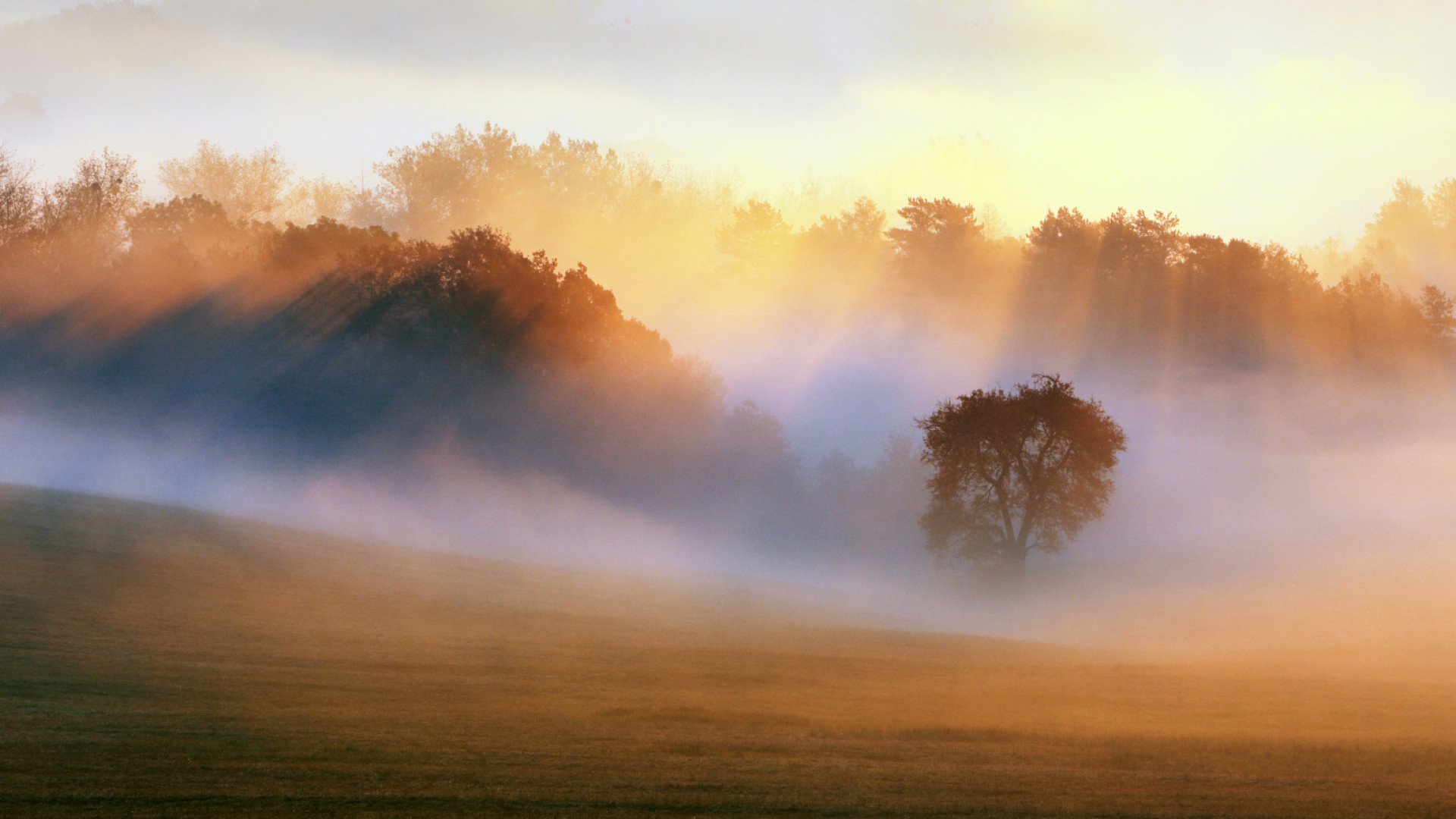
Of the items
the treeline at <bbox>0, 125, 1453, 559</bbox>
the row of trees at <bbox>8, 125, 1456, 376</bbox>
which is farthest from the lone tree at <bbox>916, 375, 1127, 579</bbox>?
the row of trees at <bbox>8, 125, 1456, 376</bbox>

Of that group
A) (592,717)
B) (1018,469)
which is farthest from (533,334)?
(592,717)

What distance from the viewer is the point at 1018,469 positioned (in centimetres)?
5484

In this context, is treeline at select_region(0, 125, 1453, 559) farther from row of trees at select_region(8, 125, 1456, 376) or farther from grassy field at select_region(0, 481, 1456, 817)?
grassy field at select_region(0, 481, 1456, 817)

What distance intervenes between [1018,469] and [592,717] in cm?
4062

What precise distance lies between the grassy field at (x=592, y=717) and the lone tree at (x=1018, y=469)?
22391 mm

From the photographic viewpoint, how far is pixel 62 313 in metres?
67.1

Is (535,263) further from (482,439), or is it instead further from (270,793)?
(270,793)

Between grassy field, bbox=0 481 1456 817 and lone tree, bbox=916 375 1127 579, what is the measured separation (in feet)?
73.5

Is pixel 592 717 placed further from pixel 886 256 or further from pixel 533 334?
pixel 886 256

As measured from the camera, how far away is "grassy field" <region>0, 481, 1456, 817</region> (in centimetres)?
1249

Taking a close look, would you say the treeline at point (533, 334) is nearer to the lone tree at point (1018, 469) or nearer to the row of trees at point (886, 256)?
the row of trees at point (886, 256)

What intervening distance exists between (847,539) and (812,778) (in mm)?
65208

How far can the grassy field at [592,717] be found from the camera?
492 inches

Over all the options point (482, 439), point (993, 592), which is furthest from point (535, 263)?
point (993, 592)
